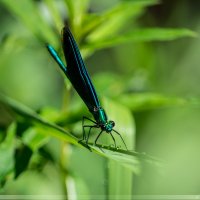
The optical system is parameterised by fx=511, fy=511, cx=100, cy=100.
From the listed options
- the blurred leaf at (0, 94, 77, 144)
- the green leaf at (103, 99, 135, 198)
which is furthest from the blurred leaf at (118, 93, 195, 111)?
the blurred leaf at (0, 94, 77, 144)

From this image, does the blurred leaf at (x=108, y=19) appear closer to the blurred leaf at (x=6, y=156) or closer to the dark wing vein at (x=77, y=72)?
the dark wing vein at (x=77, y=72)

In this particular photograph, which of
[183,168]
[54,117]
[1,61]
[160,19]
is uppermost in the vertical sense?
[160,19]

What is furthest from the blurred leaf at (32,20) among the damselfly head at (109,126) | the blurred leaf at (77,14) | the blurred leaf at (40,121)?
the damselfly head at (109,126)

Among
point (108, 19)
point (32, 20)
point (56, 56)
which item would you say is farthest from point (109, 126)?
point (32, 20)

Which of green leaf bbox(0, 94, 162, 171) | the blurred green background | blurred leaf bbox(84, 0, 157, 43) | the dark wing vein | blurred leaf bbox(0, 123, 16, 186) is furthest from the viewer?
blurred leaf bbox(84, 0, 157, 43)

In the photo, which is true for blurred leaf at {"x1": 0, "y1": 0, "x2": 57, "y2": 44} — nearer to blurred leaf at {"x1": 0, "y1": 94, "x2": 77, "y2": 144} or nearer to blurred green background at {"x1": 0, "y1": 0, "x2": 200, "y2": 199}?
blurred green background at {"x1": 0, "y1": 0, "x2": 200, "y2": 199}

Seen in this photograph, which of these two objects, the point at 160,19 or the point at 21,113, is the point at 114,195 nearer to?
the point at 21,113

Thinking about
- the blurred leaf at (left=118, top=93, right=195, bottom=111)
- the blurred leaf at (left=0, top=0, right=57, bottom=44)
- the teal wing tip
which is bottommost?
the blurred leaf at (left=118, top=93, right=195, bottom=111)

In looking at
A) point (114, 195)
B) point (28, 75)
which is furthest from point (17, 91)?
point (114, 195)
